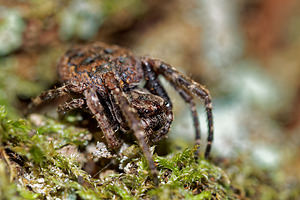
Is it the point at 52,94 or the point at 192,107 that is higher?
the point at 52,94

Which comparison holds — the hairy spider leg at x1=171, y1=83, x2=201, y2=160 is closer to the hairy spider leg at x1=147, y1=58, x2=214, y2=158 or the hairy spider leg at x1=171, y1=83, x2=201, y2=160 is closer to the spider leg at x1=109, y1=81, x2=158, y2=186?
the hairy spider leg at x1=147, y1=58, x2=214, y2=158

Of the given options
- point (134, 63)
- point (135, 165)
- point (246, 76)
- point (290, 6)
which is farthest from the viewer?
point (290, 6)

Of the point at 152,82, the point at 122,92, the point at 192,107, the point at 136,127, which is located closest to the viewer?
the point at 136,127

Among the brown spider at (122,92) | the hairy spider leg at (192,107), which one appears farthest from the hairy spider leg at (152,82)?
the hairy spider leg at (192,107)

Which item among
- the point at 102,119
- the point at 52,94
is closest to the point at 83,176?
the point at 102,119

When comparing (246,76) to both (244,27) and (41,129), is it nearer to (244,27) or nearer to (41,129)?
(244,27)

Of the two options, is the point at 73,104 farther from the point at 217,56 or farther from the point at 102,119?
the point at 217,56

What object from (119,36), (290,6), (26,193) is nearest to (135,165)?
(26,193)
